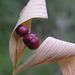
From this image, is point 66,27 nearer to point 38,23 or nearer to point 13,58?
point 38,23

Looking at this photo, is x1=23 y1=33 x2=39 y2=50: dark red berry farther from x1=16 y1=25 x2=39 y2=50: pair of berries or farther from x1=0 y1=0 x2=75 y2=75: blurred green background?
x1=0 y1=0 x2=75 y2=75: blurred green background

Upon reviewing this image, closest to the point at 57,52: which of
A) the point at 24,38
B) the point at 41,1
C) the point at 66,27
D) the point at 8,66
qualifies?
the point at 24,38

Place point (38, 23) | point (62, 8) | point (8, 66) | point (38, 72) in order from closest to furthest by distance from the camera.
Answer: point (8, 66) → point (38, 72) → point (38, 23) → point (62, 8)

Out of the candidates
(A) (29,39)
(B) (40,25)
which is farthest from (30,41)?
(B) (40,25)

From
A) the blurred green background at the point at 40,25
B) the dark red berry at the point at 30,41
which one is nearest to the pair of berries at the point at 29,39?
the dark red berry at the point at 30,41

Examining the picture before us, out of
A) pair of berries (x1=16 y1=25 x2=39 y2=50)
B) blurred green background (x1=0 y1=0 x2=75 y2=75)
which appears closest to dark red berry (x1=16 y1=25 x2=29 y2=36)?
pair of berries (x1=16 y1=25 x2=39 y2=50)

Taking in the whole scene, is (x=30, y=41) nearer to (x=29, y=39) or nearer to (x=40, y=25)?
(x=29, y=39)
